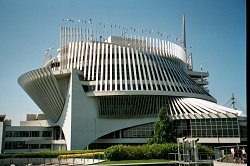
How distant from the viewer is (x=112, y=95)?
63000 millimetres

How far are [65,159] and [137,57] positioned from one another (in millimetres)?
34862

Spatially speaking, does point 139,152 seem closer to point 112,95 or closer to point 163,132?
point 163,132

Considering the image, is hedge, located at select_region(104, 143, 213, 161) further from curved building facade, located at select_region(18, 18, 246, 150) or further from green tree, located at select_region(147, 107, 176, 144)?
curved building facade, located at select_region(18, 18, 246, 150)

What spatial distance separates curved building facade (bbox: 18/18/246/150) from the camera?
2430 inches

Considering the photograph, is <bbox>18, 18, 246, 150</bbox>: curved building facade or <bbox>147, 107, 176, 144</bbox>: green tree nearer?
<bbox>147, 107, 176, 144</bbox>: green tree

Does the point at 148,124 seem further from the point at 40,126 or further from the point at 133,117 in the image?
the point at 40,126

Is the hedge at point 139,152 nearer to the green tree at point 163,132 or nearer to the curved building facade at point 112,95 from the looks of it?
the green tree at point 163,132

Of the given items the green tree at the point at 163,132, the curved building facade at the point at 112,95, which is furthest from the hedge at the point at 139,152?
the curved building facade at the point at 112,95

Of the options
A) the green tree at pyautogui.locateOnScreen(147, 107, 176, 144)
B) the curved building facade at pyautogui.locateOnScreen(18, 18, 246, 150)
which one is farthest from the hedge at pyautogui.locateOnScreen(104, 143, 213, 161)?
the curved building facade at pyautogui.locateOnScreen(18, 18, 246, 150)

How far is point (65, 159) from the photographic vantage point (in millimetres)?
41312

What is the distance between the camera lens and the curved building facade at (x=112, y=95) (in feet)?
202

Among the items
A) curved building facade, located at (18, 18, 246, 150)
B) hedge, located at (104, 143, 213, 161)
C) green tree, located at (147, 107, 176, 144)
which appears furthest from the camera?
curved building facade, located at (18, 18, 246, 150)

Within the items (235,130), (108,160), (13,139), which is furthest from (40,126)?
(235,130)

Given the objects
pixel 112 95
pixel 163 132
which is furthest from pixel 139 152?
pixel 112 95
